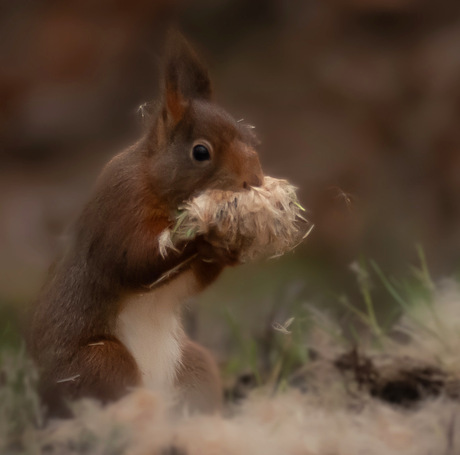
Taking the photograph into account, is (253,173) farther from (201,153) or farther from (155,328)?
(155,328)

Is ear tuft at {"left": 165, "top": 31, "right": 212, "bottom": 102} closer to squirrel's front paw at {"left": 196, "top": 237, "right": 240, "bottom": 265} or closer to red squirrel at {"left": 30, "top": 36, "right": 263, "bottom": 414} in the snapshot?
red squirrel at {"left": 30, "top": 36, "right": 263, "bottom": 414}

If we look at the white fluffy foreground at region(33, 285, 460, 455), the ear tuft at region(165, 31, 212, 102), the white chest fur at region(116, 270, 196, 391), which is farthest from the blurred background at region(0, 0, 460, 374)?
the white fluffy foreground at region(33, 285, 460, 455)

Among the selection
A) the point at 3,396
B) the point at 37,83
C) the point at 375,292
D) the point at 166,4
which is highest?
the point at 166,4

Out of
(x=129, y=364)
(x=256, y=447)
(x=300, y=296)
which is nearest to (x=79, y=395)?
(x=129, y=364)

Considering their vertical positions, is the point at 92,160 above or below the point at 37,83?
below

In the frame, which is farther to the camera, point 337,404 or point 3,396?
point 337,404

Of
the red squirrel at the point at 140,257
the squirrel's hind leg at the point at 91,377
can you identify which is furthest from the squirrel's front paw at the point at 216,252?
the squirrel's hind leg at the point at 91,377

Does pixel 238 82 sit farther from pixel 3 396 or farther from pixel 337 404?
pixel 3 396
